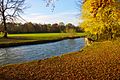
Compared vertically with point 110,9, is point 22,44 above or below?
below

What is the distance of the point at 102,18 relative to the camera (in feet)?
91.5

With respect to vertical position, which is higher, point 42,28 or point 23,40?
point 42,28

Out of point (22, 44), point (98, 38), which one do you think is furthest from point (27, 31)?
point (98, 38)

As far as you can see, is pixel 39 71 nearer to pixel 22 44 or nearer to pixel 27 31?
pixel 22 44

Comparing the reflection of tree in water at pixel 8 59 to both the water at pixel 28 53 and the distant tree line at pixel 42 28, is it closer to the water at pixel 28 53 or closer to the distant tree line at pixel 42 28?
the water at pixel 28 53

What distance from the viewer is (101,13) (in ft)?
88.1

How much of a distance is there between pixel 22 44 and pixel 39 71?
3189cm

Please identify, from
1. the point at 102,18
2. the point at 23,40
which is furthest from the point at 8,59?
the point at 23,40

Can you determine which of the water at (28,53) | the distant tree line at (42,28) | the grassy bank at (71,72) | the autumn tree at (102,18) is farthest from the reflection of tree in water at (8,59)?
the distant tree line at (42,28)

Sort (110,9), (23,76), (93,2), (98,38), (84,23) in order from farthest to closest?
(98,38) → (84,23) → (110,9) → (93,2) → (23,76)

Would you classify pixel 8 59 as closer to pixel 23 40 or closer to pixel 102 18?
pixel 102 18

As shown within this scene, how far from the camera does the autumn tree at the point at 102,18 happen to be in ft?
83.7

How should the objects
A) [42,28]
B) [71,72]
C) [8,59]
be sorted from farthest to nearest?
1. [42,28]
2. [8,59]
3. [71,72]

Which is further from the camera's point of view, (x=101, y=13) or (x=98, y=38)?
(x=98, y=38)
